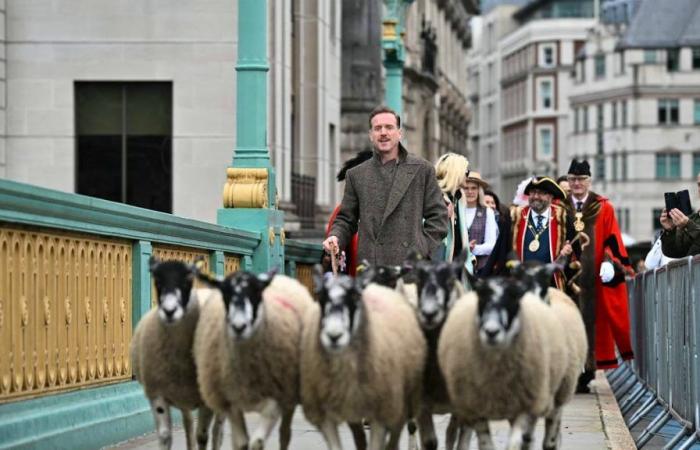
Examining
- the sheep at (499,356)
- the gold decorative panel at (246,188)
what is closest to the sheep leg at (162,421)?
the sheep at (499,356)

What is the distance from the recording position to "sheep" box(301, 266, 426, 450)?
A: 29.3 feet

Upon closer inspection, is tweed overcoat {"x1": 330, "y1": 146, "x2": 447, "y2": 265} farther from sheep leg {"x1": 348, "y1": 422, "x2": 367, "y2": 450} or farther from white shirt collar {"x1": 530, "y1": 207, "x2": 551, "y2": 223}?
white shirt collar {"x1": 530, "y1": 207, "x2": 551, "y2": 223}

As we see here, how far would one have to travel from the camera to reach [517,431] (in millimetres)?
9391

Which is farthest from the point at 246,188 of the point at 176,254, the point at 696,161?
the point at 696,161

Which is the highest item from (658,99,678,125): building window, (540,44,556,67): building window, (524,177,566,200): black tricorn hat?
(540,44,556,67): building window

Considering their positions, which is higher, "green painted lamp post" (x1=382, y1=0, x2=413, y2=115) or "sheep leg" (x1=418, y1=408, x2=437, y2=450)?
"green painted lamp post" (x1=382, y1=0, x2=413, y2=115)

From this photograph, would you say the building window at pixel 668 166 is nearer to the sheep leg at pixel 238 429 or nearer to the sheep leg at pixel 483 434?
the sheep leg at pixel 483 434

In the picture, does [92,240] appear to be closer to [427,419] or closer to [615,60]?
[427,419]

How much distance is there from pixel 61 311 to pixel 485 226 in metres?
6.18

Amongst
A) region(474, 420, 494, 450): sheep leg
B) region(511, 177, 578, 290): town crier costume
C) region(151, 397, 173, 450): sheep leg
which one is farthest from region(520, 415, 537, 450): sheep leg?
region(511, 177, 578, 290): town crier costume

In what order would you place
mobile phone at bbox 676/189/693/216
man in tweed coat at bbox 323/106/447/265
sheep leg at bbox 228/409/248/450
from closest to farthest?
sheep leg at bbox 228/409/248/450
man in tweed coat at bbox 323/106/447/265
mobile phone at bbox 676/189/693/216

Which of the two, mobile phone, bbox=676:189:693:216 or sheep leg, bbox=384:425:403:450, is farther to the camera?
mobile phone, bbox=676:189:693:216

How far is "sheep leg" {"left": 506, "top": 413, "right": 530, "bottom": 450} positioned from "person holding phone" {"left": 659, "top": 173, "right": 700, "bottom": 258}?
7.23 m

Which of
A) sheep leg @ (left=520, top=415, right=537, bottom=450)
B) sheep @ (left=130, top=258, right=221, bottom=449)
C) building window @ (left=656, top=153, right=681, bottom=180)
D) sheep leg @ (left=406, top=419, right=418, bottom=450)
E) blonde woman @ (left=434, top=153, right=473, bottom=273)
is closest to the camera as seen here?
sheep leg @ (left=520, top=415, right=537, bottom=450)
